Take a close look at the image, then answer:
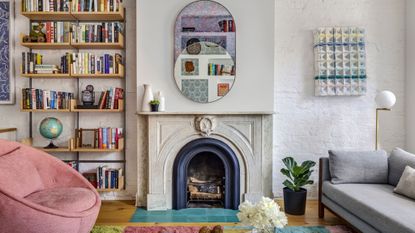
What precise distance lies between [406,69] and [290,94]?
4.89 ft

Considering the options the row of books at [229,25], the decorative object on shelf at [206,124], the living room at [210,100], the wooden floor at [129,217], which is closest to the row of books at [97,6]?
the living room at [210,100]

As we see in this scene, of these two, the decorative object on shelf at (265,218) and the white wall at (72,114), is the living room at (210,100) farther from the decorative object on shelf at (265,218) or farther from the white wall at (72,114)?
the decorative object on shelf at (265,218)

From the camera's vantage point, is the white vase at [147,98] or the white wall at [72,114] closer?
the white vase at [147,98]

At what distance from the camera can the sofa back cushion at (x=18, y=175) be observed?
228 cm

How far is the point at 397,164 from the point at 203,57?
2.31m

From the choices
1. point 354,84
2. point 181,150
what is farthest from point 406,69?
point 181,150

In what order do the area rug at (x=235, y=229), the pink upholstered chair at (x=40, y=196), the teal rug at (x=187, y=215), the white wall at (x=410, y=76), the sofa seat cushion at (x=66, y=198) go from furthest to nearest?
the white wall at (x=410, y=76) → the teal rug at (x=187, y=215) → the area rug at (x=235, y=229) → the sofa seat cushion at (x=66, y=198) → the pink upholstered chair at (x=40, y=196)

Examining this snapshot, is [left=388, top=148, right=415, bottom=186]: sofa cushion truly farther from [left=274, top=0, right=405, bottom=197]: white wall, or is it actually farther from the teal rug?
the teal rug

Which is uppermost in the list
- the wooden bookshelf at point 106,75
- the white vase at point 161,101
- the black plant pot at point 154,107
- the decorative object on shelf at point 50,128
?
the wooden bookshelf at point 106,75

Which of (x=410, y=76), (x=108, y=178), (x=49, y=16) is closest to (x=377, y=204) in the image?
(x=410, y=76)

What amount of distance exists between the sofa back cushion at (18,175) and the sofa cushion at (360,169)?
2.78 m

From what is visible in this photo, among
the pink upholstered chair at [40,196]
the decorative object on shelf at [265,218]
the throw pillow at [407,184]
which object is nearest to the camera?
the decorative object on shelf at [265,218]

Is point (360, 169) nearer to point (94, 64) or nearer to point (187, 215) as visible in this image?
point (187, 215)

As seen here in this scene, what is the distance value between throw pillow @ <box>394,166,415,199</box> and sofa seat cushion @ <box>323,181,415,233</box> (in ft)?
0.15
